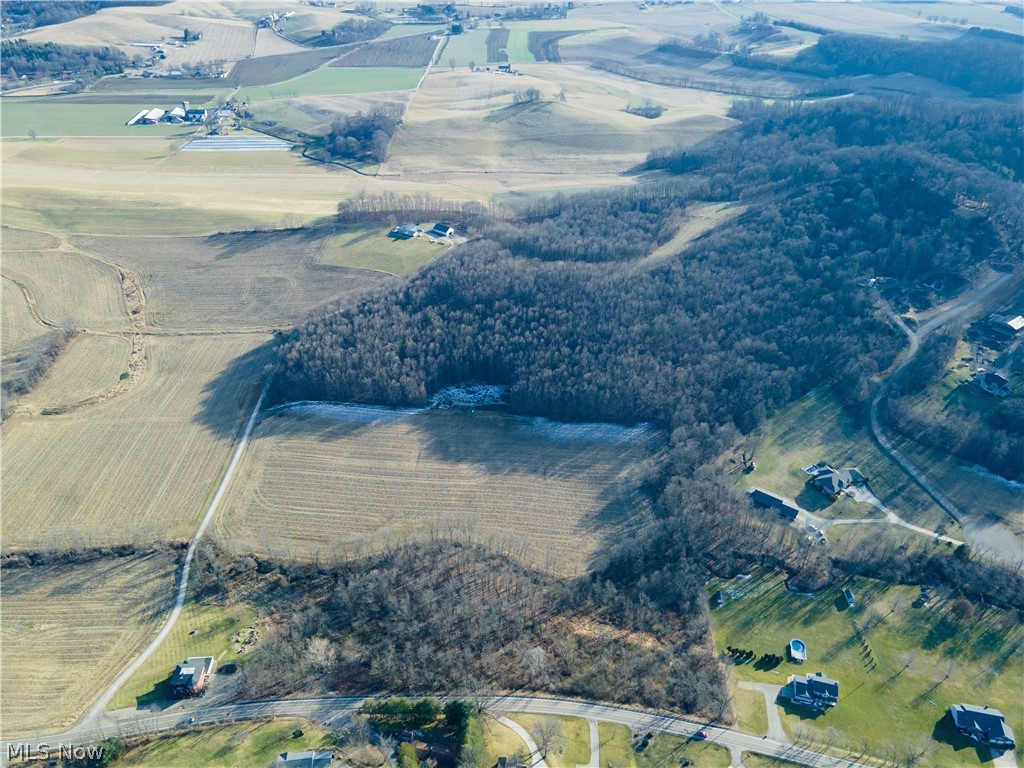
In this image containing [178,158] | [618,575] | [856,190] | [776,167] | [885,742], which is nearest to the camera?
[885,742]

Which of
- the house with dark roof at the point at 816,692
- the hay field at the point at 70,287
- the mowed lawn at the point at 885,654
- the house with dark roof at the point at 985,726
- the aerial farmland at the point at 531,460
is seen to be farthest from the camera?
the hay field at the point at 70,287

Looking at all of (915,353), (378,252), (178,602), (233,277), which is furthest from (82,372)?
(915,353)

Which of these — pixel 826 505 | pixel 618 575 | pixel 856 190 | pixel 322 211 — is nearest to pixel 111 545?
pixel 618 575

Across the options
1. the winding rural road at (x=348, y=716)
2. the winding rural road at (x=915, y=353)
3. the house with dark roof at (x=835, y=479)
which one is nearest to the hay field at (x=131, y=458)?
the winding rural road at (x=348, y=716)

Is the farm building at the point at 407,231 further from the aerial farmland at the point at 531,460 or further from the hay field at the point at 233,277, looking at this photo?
the hay field at the point at 233,277

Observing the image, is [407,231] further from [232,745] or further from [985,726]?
[985,726]

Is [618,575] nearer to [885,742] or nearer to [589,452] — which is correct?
[589,452]

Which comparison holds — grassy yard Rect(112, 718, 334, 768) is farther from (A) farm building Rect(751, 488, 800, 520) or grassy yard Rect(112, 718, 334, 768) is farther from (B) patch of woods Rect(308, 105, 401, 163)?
(B) patch of woods Rect(308, 105, 401, 163)

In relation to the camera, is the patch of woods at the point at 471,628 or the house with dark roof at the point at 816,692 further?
the patch of woods at the point at 471,628
